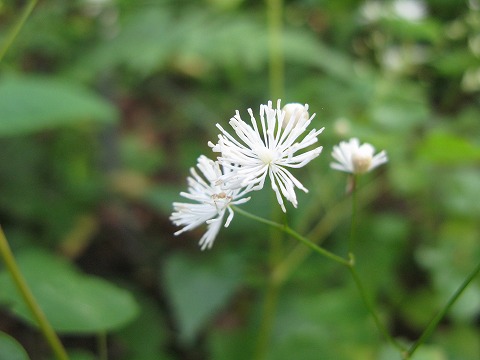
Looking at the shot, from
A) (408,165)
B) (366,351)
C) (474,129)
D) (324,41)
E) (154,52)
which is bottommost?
(366,351)

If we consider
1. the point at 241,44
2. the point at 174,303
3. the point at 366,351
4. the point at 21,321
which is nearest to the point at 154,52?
the point at 241,44

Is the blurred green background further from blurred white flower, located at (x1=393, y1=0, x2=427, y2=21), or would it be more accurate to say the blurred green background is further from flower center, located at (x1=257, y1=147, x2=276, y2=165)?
flower center, located at (x1=257, y1=147, x2=276, y2=165)

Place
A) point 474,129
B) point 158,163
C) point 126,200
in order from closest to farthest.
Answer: point 474,129
point 126,200
point 158,163

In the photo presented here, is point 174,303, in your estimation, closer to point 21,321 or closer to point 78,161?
point 21,321

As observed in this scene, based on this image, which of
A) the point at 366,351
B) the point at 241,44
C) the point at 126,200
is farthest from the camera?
the point at 126,200

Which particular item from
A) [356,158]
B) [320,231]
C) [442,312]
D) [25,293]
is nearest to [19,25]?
[25,293]

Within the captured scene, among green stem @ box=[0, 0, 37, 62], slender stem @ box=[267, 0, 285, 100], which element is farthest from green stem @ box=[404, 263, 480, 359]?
slender stem @ box=[267, 0, 285, 100]

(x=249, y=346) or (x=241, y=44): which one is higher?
(x=241, y=44)
